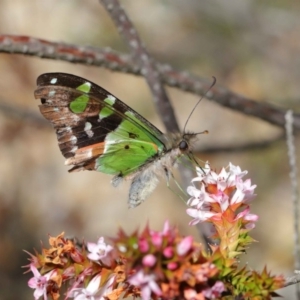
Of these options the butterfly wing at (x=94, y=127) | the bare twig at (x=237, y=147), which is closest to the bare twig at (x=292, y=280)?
the butterfly wing at (x=94, y=127)

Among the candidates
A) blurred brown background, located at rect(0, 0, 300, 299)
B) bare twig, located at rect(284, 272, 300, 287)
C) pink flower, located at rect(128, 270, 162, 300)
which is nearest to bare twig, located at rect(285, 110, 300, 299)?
bare twig, located at rect(284, 272, 300, 287)

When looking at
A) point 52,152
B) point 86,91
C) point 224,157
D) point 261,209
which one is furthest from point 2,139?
point 86,91

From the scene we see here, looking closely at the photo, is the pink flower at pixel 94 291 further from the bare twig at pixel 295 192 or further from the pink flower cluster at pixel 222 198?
the bare twig at pixel 295 192

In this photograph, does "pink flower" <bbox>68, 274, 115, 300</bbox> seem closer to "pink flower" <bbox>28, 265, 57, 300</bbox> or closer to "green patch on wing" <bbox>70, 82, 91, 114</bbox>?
"pink flower" <bbox>28, 265, 57, 300</bbox>

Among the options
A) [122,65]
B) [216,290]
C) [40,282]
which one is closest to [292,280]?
[216,290]

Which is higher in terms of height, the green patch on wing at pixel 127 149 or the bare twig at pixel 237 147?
the bare twig at pixel 237 147

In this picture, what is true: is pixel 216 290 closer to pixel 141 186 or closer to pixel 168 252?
pixel 168 252
